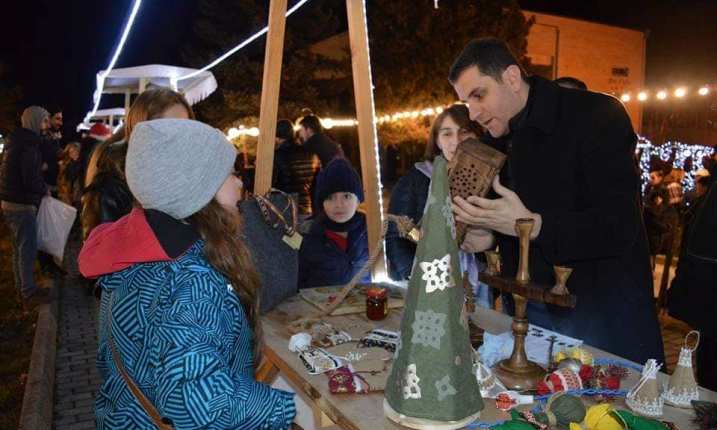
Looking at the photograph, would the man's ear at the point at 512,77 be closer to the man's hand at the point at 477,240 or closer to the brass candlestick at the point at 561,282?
the man's hand at the point at 477,240

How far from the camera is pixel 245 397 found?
5.19 feet

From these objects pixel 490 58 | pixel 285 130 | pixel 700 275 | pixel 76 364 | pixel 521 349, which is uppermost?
pixel 490 58

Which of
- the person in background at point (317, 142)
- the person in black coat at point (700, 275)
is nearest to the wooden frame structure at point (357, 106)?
the person in black coat at point (700, 275)

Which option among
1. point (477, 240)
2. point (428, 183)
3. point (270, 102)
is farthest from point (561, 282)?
point (428, 183)

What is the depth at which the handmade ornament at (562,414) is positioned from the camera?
1417 mm

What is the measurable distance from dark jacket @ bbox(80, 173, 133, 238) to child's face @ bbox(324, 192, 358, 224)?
129cm

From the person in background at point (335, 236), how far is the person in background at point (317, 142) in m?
2.74

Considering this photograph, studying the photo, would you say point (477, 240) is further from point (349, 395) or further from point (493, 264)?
point (349, 395)

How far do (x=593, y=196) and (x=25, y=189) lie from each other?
653 centimetres

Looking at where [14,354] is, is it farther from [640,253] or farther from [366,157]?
[640,253]

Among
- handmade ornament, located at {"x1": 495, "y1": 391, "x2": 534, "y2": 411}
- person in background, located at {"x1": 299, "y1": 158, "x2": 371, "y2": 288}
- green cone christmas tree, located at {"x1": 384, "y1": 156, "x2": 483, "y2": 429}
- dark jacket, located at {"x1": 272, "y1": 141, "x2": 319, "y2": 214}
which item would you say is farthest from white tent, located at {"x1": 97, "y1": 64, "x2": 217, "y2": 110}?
handmade ornament, located at {"x1": 495, "y1": 391, "x2": 534, "y2": 411}

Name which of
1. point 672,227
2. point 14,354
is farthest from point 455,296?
point 672,227

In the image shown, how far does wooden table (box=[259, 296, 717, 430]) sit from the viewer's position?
1.51 meters

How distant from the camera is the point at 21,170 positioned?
661cm
